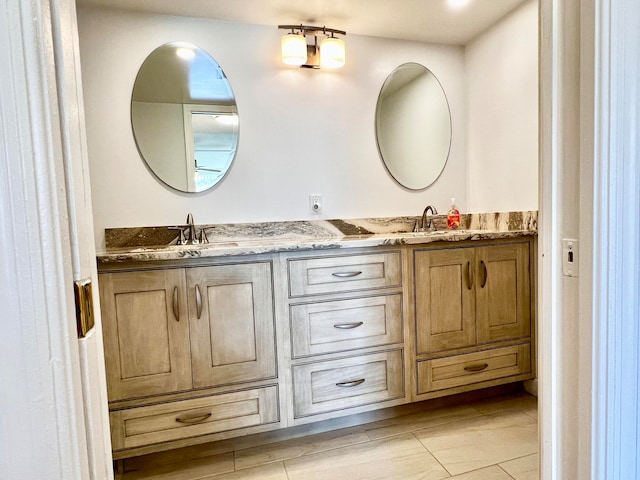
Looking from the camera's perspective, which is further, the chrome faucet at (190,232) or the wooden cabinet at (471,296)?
the chrome faucet at (190,232)

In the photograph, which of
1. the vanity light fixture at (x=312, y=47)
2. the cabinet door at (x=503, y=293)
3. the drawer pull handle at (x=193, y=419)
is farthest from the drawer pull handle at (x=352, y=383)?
the vanity light fixture at (x=312, y=47)

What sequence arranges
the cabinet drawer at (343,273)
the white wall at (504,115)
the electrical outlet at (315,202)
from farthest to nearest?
the electrical outlet at (315,202), the white wall at (504,115), the cabinet drawer at (343,273)

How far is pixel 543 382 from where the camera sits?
793mm

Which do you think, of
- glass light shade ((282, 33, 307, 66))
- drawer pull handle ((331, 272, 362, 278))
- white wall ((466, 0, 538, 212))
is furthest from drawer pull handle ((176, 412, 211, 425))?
white wall ((466, 0, 538, 212))

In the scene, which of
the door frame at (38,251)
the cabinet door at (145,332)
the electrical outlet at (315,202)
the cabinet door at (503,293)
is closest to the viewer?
the door frame at (38,251)

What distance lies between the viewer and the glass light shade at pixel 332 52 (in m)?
2.12

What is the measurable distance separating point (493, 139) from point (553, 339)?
1.89m

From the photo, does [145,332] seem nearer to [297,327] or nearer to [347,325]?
[297,327]

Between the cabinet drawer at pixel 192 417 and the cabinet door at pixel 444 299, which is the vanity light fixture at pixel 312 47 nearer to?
the cabinet door at pixel 444 299

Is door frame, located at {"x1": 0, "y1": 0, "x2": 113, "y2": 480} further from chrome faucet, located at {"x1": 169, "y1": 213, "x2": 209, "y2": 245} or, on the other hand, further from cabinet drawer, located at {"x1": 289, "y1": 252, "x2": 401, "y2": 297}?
chrome faucet, located at {"x1": 169, "y1": 213, "x2": 209, "y2": 245}

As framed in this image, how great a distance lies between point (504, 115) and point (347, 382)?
1848 mm

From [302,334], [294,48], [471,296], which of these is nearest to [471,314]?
[471,296]

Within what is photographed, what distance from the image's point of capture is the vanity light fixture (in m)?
2.05

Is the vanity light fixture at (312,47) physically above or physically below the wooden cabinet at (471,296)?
above
